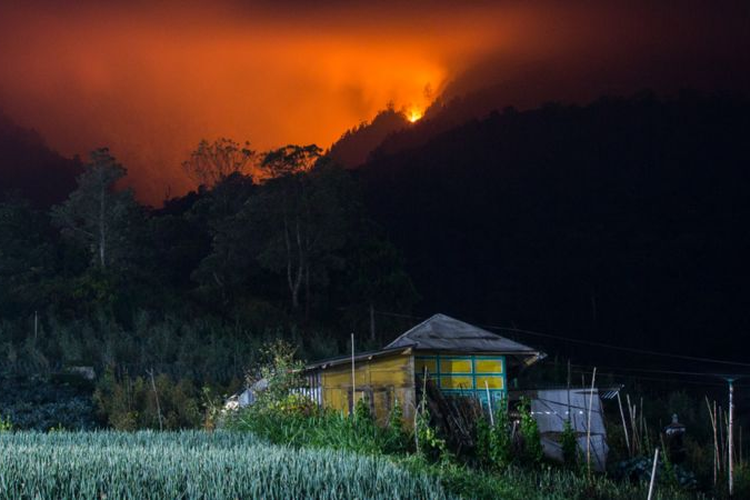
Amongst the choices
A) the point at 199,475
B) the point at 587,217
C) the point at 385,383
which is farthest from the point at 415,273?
the point at 199,475

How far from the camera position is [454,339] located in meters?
23.1

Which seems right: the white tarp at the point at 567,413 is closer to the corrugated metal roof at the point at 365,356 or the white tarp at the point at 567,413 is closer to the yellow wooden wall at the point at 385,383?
the yellow wooden wall at the point at 385,383

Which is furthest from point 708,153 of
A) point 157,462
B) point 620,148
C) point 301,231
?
point 157,462

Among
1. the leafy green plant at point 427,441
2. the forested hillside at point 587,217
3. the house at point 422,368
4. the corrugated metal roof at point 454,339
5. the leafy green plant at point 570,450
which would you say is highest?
the forested hillside at point 587,217

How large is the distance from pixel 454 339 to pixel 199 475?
1225 centimetres

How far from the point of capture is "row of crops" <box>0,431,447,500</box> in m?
10.9

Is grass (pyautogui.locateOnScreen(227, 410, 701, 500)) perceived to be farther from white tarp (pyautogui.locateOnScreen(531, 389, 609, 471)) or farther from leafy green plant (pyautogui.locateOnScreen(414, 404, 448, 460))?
white tarp (pyautogui.locateOnScreen(531, 389, 609, 471))

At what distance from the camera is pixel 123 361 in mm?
31812

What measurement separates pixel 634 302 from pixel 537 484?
131ft

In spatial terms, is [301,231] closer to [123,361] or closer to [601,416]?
[123,361]

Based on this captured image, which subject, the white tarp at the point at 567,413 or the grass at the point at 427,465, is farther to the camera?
the white tarp at the point at 567,413

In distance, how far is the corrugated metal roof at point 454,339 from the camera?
2273 centimetres

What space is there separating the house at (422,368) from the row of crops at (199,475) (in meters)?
7.86

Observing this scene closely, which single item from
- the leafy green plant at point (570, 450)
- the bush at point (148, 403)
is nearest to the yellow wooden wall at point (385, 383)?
the leafy green plant at point (570, 450)
